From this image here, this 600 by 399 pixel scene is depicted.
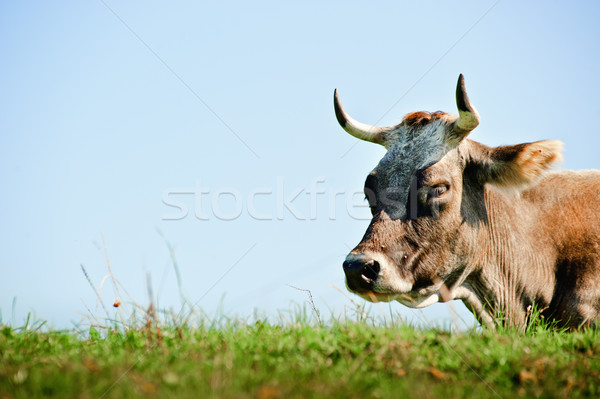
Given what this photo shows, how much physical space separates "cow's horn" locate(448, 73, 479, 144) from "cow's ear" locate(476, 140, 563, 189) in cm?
36

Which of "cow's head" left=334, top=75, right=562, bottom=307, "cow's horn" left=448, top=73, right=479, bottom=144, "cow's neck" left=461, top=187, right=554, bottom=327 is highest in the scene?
"cow's horn" left=448, top=73, right=479, bottom=144

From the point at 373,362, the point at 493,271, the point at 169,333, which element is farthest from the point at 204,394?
the point at 493,271

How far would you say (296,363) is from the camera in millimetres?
3857

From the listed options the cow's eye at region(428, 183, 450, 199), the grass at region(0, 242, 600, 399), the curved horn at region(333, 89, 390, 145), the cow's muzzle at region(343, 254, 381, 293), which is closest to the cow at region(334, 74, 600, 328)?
the cow's eye at region(428, 183, 450, 199)

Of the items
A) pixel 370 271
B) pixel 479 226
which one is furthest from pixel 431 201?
pixel 370 271

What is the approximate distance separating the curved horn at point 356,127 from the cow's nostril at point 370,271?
2.21 metres

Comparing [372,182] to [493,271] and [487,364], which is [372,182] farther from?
[487,364]

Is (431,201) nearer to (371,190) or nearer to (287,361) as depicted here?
(371,190)

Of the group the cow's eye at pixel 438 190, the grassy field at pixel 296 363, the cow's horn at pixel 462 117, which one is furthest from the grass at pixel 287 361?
the cow's horn at pixel 462 117

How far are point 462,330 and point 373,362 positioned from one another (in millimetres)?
1415

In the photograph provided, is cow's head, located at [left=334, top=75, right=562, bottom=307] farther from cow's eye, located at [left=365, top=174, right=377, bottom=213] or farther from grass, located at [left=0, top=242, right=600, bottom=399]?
grass, located at [left=0, top=242, right=600, bottom=399]

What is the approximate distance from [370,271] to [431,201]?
1.15 meters

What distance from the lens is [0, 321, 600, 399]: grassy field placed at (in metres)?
3.27

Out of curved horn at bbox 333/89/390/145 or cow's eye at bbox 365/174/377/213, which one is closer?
cow's eye at bbox 365/174/377/213
